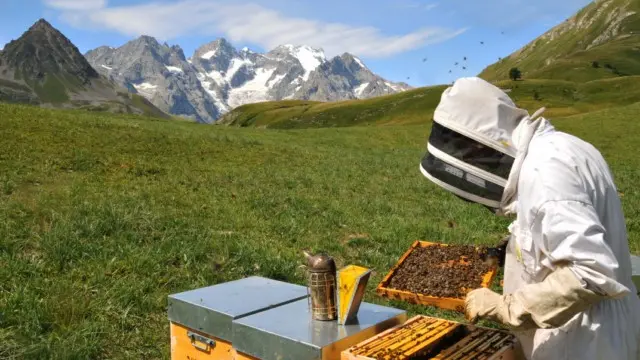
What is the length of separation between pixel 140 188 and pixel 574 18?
213 meters

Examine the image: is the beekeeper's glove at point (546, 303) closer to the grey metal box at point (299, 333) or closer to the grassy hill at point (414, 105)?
the grey metal box at point (299, 333)

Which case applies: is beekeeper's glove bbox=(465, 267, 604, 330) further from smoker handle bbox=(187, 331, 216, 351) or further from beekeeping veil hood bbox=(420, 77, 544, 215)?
smoker handle bbox=(187, 331, 216, 351)

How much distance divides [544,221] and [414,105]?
89105mm

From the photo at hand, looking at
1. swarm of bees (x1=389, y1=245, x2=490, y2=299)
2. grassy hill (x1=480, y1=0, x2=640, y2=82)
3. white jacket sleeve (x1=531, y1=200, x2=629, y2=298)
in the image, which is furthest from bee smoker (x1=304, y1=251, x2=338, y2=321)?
grassy hill (x1=480, y1=0, x2=640, y2=82)

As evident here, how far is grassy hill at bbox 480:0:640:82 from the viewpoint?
10425cm

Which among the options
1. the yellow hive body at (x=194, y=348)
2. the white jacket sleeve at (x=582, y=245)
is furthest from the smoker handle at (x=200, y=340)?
the white jacket sleeve at (x=582, y=245)

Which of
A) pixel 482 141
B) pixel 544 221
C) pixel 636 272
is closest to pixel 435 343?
pixel 544 221

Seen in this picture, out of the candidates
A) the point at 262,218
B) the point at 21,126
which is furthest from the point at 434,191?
the point at 21,126

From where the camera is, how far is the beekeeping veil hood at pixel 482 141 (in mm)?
2951

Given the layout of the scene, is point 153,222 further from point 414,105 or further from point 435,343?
point 414,105

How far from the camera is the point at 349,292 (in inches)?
115

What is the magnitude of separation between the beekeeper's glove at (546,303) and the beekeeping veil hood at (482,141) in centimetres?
53

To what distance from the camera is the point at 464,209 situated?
36.1 ft

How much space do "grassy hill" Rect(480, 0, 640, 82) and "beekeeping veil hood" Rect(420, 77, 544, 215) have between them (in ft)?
346
